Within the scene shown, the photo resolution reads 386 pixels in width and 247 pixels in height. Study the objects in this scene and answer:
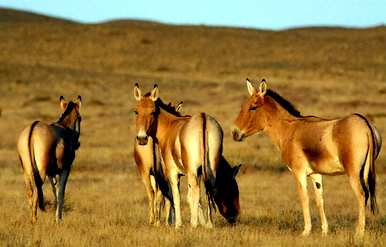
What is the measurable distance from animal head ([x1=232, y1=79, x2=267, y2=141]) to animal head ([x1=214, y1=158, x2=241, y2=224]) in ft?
4.42

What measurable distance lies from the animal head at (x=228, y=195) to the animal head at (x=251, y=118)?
4.42ft

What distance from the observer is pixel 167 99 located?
5194 centimetres

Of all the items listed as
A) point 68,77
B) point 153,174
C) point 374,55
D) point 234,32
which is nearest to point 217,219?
point 153,174

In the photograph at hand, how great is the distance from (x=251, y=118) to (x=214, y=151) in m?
0.81

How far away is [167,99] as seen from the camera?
170ft

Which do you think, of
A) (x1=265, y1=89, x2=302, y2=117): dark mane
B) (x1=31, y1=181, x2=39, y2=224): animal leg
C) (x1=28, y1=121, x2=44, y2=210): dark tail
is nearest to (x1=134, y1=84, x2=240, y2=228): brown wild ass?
(x1=265, y1=89, x2=302, y2=117): dark mane

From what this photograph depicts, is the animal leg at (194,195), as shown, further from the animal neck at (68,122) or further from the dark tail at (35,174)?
the animal neck at (68,122)

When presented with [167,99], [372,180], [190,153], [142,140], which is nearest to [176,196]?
[190,153]

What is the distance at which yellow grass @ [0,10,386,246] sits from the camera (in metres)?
13.9

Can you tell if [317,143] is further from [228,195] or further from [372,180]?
[228,195]

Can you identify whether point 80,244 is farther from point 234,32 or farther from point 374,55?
point 234,32

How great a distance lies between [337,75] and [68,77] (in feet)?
61.3

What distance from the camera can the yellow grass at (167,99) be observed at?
13.9 metres

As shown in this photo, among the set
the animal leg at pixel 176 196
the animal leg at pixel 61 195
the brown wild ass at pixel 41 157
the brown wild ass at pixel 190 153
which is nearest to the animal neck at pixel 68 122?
the brown wild ass at pixel 41 157
